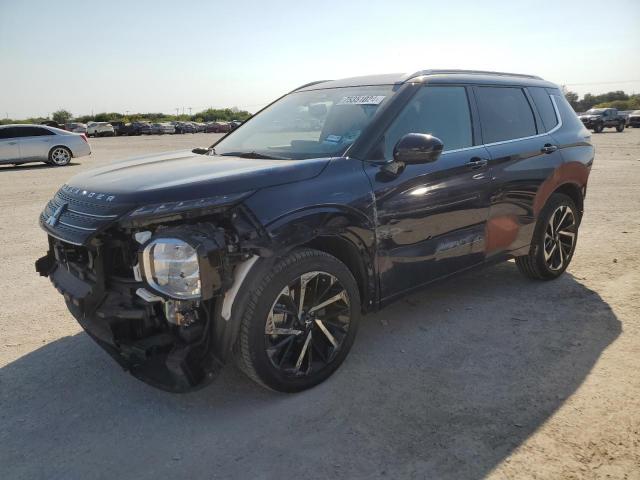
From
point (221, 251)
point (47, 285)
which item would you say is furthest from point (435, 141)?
point (47, 285)

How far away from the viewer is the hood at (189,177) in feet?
8.81

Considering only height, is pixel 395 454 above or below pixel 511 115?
below

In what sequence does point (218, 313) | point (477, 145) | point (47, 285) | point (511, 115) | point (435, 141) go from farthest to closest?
point (47, 285) < point (511, 115) < point (477, 145) < point (435, 141) < point (218, 313)

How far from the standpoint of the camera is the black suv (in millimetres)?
2670

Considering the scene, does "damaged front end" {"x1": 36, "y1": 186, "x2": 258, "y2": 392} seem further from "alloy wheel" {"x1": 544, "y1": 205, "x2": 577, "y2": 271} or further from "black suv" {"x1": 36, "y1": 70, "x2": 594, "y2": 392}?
"alloy wheel" {"x1": 544, "y1": 205, "x2": 577, "y2": 271}

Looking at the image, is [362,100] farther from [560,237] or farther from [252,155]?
[560,237]

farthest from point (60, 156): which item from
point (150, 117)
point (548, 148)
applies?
point (150, 117)

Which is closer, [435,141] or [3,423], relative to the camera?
[3,423]

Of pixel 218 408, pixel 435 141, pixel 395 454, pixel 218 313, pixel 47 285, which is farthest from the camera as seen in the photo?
pixel 47 285

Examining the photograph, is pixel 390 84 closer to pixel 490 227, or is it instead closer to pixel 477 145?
pixel 477 145

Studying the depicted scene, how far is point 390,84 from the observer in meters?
3.73

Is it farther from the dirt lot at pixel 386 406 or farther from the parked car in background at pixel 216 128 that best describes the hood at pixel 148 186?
the parked car in background at pixel 216 128

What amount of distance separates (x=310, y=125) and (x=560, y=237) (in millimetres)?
2794

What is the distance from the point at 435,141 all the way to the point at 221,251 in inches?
60.6
